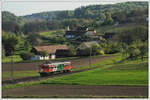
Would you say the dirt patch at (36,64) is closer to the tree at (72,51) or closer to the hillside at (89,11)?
the tree at (72,51)

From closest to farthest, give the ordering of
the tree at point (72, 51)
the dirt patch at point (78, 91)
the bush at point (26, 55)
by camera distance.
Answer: the dirt patch at point (78, 91), the bush at point (26, 55), the tree at point (72, 51)

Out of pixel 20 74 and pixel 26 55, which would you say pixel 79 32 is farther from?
pixel 20 74

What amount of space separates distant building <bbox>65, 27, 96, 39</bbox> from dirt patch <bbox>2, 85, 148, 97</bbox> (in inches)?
104

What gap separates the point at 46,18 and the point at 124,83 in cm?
489

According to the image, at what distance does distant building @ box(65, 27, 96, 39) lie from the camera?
1558 cm

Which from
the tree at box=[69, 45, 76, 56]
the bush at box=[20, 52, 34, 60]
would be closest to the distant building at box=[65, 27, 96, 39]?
the tree at box=[69, 45, 76, 56]

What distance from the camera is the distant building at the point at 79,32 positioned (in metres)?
15.6

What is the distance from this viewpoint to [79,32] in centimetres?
1568

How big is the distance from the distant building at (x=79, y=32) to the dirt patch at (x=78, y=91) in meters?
2.63

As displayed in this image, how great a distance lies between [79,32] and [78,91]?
3093 mm

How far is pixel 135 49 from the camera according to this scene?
15500 millimetres

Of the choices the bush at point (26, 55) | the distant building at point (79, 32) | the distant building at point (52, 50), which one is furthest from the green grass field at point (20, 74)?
the distant building at point (79, 32)

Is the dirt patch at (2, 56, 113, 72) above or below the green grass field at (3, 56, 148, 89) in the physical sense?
above

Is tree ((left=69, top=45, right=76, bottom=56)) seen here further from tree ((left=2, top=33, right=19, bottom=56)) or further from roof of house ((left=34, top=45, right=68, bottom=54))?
tree ((left=2, top=33, right=19, bottom=56))
